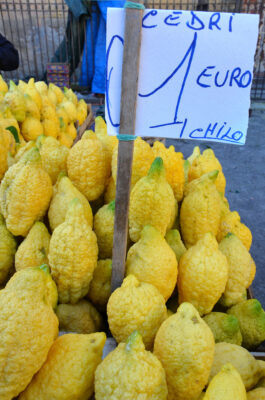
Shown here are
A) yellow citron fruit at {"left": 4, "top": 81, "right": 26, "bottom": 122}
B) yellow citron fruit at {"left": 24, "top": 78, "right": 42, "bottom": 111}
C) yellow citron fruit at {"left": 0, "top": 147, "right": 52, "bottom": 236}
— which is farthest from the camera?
yellow citron fruit at {"left": 24, "top": 78, "right": 42, "bottom": 111}

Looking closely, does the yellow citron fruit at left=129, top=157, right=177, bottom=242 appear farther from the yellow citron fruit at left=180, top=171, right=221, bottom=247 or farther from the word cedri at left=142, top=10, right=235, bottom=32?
the word cedri at left=142, top=10, right=235, bottom=32

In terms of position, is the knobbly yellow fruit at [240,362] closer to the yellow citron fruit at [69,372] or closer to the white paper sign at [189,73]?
the yellow citron fruit at [69,372]

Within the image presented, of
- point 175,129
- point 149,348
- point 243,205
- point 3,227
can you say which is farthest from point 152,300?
point 243,205

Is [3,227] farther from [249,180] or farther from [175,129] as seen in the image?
[249,180]

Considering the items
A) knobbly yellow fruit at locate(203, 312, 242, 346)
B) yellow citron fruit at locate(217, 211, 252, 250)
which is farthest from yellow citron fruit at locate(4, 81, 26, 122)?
knobbly yellow fruit at locate(203, 312, 242, 346)

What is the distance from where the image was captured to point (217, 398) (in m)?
0.64

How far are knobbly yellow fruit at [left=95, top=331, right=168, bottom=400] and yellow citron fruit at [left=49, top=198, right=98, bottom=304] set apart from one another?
323mm

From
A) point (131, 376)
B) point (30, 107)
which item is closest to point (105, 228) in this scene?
point (131, 376)

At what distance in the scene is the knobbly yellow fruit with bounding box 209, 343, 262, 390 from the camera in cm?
88

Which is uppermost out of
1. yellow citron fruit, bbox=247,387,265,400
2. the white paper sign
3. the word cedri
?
the word cedri

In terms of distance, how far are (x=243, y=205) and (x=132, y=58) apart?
2848 mm

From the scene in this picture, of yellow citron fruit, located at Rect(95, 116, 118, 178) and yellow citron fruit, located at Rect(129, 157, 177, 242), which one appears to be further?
yellow citron fruit, located at Rect(95, 116, 118, 178)

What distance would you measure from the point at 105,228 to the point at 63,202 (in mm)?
162

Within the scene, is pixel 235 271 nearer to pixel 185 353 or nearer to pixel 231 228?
pixel 231 228
